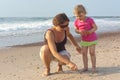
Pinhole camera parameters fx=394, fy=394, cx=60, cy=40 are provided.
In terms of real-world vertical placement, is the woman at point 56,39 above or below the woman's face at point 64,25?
below

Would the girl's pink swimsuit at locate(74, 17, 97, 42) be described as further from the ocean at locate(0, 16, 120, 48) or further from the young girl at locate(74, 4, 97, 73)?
the ocean at locate(0, 16, 120, 48)

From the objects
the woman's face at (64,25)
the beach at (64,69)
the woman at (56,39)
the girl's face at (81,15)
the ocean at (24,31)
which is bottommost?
the ocean at (24,31)

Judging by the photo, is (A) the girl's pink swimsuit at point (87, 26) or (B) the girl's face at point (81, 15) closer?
(B) the girl's face at point (81, 15)

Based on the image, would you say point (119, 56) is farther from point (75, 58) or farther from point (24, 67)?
point (24, 67)

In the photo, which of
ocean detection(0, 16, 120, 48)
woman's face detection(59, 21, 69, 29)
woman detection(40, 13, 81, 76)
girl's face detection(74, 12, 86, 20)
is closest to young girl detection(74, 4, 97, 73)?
girl's face detection(74, 12, 86, 20)

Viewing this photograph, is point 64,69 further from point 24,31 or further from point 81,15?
point 24,31

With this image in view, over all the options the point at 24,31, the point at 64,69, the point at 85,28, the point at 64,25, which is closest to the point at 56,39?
the point at 64,25

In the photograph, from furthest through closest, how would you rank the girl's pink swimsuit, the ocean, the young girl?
the ocean, the girl's pink swimsuit, the young girl

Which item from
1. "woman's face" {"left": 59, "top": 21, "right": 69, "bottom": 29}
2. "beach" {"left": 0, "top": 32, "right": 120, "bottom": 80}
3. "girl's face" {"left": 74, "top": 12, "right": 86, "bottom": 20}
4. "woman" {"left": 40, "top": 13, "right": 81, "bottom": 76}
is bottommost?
"beach" {"left": 0, "top": 32, "right": 120, "bottom": 80}

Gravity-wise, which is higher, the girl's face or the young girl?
the girl's face

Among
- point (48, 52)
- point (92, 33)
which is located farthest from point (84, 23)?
point (48, 52)

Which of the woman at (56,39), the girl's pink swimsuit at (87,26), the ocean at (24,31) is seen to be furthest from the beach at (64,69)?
the ocean at (24,31)

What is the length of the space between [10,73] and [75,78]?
62.2 inches

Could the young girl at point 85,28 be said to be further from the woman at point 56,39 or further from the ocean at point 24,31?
the ocean at point 24,31
